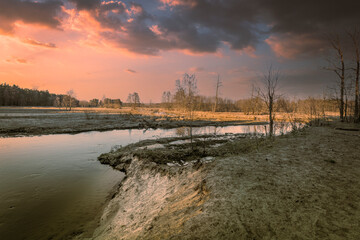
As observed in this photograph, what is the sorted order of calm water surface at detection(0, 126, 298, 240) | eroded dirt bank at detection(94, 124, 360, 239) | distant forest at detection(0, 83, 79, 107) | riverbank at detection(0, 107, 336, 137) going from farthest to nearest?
distant forest at detection(0, 83, 79, 107) < riverbank at detection(0, 107, 336, 137) < calm water surface at detection(0, 126, 298, 240) < eroded dirt bank at detection(94, 124, 360, 239)

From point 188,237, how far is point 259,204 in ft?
5.88

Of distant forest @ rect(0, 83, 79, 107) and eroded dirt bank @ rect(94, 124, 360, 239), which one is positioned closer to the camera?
eroded dirt bank @ rect(94, 124, 360, 239)

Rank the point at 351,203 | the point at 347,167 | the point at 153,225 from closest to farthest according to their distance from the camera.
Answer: the point at 153,225 → the point at 351,203 → the point at 347,167

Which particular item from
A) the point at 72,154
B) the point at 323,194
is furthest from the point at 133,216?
the point at 72,154

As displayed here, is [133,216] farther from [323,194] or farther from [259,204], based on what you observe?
[323,194]

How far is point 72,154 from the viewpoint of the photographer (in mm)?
12117

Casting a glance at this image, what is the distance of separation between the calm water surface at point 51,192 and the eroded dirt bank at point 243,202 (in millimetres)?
1143

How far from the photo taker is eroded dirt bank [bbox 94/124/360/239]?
A: 2.89m

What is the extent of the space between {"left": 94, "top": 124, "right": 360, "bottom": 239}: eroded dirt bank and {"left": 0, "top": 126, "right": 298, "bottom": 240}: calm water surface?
Answer: 3.75ft

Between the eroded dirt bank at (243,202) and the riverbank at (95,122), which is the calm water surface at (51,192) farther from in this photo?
the riverbank at (95,122)

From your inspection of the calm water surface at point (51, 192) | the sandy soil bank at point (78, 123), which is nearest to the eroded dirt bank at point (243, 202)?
the calm water surface at point (51, 192)

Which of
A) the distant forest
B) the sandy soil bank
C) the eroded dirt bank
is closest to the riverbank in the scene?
the sandy soil bank

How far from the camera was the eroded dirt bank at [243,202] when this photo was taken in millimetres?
2893

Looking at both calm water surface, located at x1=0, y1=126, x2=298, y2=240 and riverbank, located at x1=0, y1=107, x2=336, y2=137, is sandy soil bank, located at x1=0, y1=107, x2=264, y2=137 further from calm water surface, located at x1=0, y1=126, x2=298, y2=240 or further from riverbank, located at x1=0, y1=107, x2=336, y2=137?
calm water surface, located at x1=0, y1=126, x2=298, y2=240
